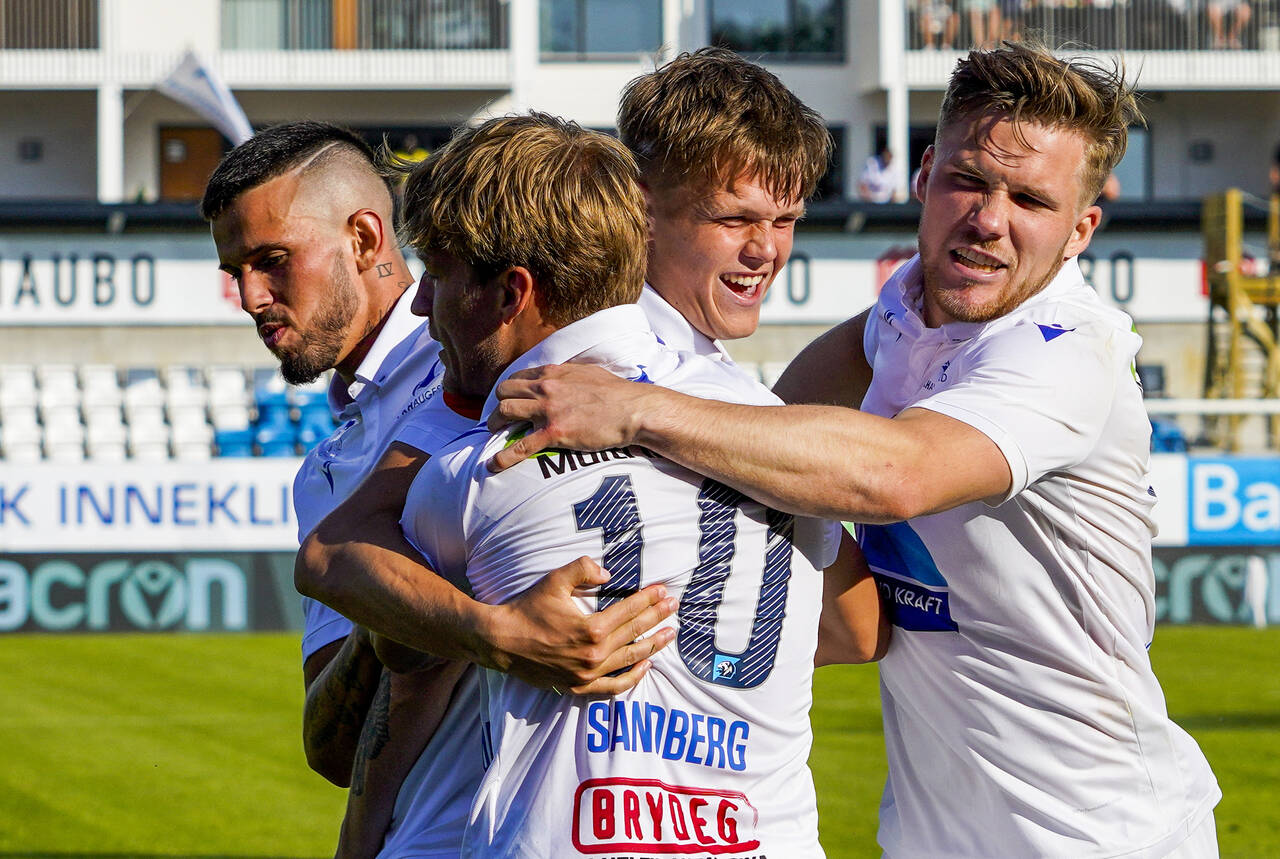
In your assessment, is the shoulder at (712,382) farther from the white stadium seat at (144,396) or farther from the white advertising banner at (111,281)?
the white advertising banner at (111,281)

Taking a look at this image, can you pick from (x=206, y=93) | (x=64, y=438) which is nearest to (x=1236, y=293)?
(x=206, y=93)

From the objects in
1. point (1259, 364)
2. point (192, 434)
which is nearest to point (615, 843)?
point (192, 434)

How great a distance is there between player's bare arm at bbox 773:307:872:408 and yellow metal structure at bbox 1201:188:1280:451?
16071 mm

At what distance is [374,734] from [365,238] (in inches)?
40.0

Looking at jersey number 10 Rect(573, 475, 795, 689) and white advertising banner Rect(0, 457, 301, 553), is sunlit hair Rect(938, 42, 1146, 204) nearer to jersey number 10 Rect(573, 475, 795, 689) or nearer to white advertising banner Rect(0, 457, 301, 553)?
A: jersey number 10 Rect(573, 475, 795, 689)

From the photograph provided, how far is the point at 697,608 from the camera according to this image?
1963mm

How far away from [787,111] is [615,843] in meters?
1.42

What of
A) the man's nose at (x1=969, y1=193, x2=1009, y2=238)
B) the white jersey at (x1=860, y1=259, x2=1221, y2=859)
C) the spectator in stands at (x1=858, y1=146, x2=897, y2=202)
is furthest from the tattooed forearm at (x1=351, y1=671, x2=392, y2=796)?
the spectator in stands at (x1=858, y1=146, x2=897, y2=202)

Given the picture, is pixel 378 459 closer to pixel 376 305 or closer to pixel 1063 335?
pixel 376 305

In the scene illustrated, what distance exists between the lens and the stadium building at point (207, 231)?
39.5 ft

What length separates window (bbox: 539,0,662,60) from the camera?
26.7 metres

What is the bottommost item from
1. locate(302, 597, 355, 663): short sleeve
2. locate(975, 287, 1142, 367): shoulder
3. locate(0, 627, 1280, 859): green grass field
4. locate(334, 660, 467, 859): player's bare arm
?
locate(0, 627, 1280, 859): green grass field

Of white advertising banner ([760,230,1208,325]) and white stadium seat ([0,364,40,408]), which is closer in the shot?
white stadium seat ([0,364,40,408])

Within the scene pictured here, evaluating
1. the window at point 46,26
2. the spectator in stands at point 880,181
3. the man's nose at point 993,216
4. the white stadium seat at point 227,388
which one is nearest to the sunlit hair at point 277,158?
the man's nose at point 993,216
